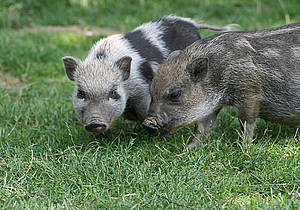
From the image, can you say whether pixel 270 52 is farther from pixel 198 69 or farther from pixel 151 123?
pixel 151 123

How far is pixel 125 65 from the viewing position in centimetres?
559

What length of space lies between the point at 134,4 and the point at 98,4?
38.1 inches

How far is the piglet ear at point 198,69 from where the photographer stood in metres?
4.80

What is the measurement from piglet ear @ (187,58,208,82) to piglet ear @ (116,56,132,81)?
97 cm

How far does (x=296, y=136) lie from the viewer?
543cm

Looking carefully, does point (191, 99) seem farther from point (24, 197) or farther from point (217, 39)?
point (24, 197)

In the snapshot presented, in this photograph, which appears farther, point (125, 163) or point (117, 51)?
point (117, 51)

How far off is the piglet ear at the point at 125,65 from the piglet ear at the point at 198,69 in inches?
38.1

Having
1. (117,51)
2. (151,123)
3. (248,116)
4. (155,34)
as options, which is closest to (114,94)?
(117,51)

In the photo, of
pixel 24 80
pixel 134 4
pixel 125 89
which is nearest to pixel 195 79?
pixel 125 89

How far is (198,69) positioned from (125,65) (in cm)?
112

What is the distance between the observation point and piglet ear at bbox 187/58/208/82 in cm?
480

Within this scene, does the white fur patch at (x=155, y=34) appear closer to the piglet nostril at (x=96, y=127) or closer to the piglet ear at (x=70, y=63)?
the piglet ear at (x=70, y=63)

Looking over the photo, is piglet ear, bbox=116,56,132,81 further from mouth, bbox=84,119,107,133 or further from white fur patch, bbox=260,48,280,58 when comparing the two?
white fur patch, bbox=260,48,280,58
